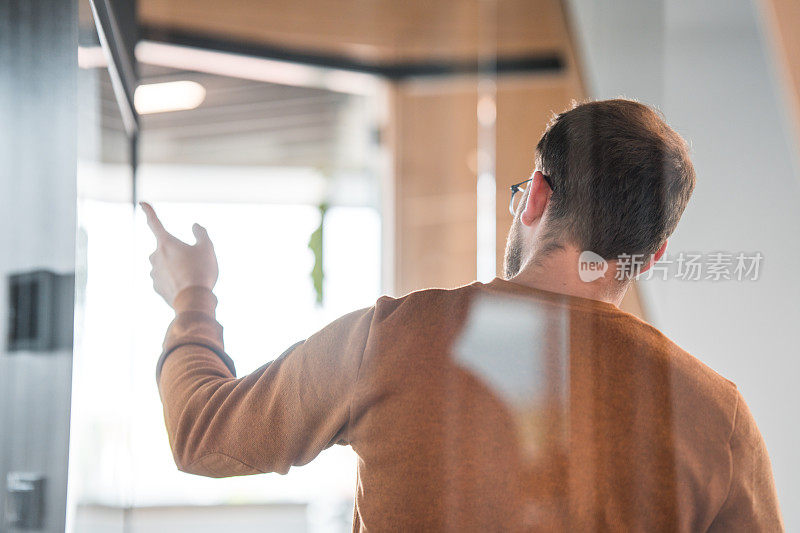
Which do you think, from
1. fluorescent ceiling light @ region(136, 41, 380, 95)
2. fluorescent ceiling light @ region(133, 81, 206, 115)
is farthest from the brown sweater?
fluorescent ceiling light @ region(136, 41, 380, 95)

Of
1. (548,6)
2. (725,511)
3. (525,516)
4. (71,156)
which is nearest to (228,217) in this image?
(71,156)

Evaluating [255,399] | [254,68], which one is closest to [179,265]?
[255,399]

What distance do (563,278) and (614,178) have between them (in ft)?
0.30

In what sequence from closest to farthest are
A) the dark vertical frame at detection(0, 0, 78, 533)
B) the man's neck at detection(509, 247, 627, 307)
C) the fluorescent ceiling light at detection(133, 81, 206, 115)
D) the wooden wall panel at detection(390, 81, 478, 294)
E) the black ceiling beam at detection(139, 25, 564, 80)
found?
the dark vertical frame at detection(0, 0, 78, 533)
the man's neck at detection(509, 247, 627, 307)
the fluorescent ceiling light at detection(133, 81, 206, 115)
the black ceiling beam at detection(139, 25, 564, 80)
the wooden wall panel at detection(390, 81, 478, 294)

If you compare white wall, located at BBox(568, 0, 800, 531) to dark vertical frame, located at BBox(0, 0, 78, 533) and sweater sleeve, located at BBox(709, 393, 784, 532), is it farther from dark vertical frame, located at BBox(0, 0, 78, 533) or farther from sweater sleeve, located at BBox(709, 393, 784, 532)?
dark vertical frame, located at BBox(0, 0, 78, 533)

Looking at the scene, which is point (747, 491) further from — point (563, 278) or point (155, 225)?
point (155, 225)

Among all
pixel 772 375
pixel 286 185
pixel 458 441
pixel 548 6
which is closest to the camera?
pixel 458 441

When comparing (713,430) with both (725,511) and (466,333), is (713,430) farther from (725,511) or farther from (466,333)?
(466,333)

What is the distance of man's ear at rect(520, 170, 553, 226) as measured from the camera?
2.04ft

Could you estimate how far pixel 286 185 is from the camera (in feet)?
3.33

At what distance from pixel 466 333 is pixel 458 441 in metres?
0.09

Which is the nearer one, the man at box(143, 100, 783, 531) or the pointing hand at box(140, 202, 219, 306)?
the man at box(143, 100, 783, 531)

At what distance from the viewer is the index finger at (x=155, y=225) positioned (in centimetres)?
72

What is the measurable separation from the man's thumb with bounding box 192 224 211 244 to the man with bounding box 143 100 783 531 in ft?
0.54
